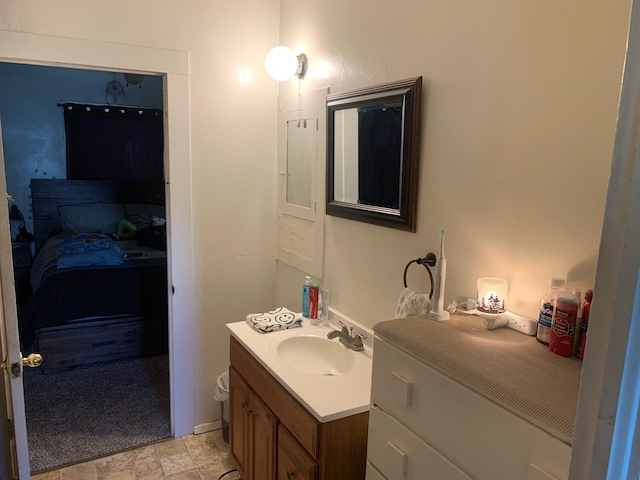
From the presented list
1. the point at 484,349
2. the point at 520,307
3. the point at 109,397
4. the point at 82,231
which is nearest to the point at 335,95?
the point at 520,307

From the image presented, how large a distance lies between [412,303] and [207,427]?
1759 millimetres

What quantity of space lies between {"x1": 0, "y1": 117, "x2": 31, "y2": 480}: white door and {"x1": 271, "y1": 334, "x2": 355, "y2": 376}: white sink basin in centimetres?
92

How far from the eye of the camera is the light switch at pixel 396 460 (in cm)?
130

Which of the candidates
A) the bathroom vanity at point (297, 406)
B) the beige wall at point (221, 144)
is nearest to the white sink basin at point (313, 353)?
the bathroom vanity at point (297, 406)

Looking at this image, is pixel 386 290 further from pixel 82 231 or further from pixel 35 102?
pixel 35 102

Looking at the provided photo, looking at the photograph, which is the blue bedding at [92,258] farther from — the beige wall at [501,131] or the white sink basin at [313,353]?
the beige wall at [501,131]

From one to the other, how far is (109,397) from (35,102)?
127 inches

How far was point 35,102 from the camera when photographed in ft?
16.0

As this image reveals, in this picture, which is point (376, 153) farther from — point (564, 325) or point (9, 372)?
point (9, 372)

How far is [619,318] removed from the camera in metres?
0.53

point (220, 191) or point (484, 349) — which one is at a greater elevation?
point (220, 191)

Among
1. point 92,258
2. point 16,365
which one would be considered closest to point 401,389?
point 16,365

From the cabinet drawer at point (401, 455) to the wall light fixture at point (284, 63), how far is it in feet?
5.67

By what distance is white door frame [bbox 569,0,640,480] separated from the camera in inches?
20.2
